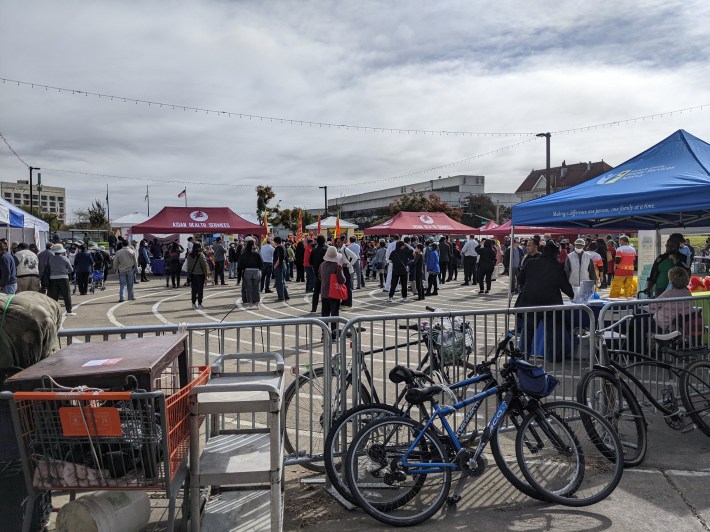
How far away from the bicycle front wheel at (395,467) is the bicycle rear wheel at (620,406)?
5.39ft

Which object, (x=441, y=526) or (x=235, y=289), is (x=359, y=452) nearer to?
A: (x=441, y=526)

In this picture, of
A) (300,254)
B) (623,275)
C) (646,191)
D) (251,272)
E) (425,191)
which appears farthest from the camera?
(425,191)

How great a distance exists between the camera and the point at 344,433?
3924mm

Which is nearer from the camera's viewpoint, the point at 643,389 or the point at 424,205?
the point at 643,389

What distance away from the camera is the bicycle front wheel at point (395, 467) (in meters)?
3.64

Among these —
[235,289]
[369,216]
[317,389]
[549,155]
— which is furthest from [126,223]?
[369,216]

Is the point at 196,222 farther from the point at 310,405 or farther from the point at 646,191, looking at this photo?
the point at 310,405

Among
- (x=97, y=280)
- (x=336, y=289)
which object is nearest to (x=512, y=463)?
(x=336, y=289)

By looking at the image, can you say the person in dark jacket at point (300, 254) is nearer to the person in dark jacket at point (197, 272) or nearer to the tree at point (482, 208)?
the person in dark jacket at point (197, 272)

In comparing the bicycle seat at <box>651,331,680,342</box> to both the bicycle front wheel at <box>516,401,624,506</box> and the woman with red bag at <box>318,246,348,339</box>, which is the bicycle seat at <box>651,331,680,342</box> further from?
the woman with red bag at <box>318,246,348,339</box>

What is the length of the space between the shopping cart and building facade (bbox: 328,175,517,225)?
3370 inches

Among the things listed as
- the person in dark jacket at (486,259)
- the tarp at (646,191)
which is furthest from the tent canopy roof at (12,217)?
the person in dark jacket at (486,259)

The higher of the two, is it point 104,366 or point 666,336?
point 104,366

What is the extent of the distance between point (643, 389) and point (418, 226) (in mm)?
20449
